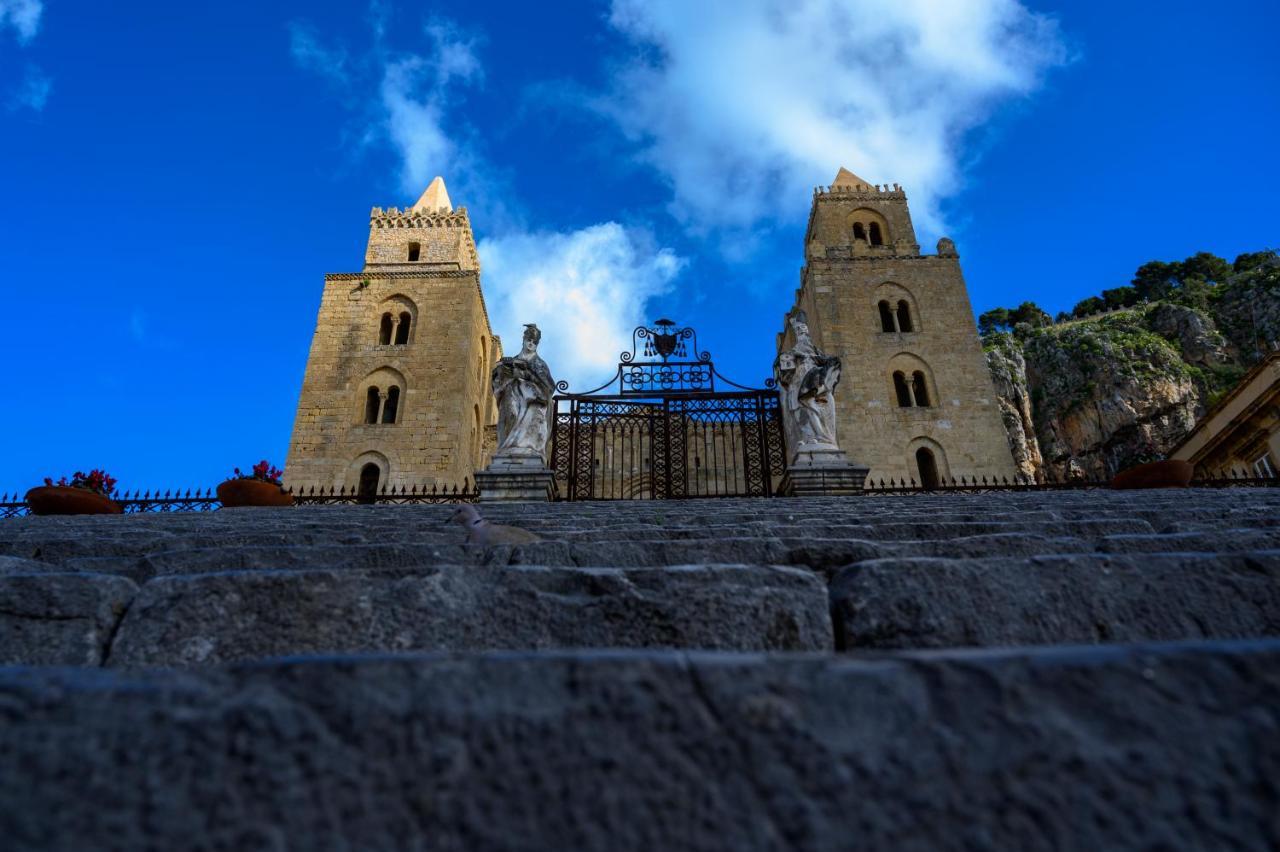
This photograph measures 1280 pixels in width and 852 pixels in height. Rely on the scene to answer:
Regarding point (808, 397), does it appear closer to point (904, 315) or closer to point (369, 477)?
point (904, 315)

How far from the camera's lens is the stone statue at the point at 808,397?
11148 millimetres

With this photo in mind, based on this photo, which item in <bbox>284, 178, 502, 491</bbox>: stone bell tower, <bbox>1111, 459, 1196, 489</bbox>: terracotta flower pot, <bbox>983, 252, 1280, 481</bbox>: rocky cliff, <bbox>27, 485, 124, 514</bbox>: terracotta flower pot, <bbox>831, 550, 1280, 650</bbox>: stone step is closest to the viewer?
<bbox>831, 550, 1280, 650</bbox>: stone step

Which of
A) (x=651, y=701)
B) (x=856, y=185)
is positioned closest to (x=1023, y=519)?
(x=651, y=701)

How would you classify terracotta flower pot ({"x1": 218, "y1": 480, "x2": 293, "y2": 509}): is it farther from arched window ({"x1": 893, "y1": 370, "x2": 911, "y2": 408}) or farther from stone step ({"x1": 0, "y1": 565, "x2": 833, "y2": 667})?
arched window ({"x1": 893, "y1": 370, "x2": 911, "y2": 408})

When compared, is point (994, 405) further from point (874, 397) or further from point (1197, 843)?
point (1197, 843)

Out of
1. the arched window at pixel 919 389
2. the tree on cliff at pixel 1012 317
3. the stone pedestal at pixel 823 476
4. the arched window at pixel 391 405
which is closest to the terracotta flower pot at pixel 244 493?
the stone pedestal at pixel 823 476

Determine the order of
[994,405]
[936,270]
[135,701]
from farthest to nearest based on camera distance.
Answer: [936,270]
[994,405]
[135,701]

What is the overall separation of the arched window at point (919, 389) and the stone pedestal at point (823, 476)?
1349cm

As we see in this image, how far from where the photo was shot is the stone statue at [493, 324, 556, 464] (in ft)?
35.5

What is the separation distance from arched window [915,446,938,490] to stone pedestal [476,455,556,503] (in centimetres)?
1457

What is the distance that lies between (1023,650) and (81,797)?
141 centimetres

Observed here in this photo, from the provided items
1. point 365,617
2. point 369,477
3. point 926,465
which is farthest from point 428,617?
point 926,465

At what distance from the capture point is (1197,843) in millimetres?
854

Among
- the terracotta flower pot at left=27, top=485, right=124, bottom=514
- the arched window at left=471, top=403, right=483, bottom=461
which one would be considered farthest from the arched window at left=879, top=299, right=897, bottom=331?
the terracotta flower pot at left=27, top=485, right=124, bottom=514
